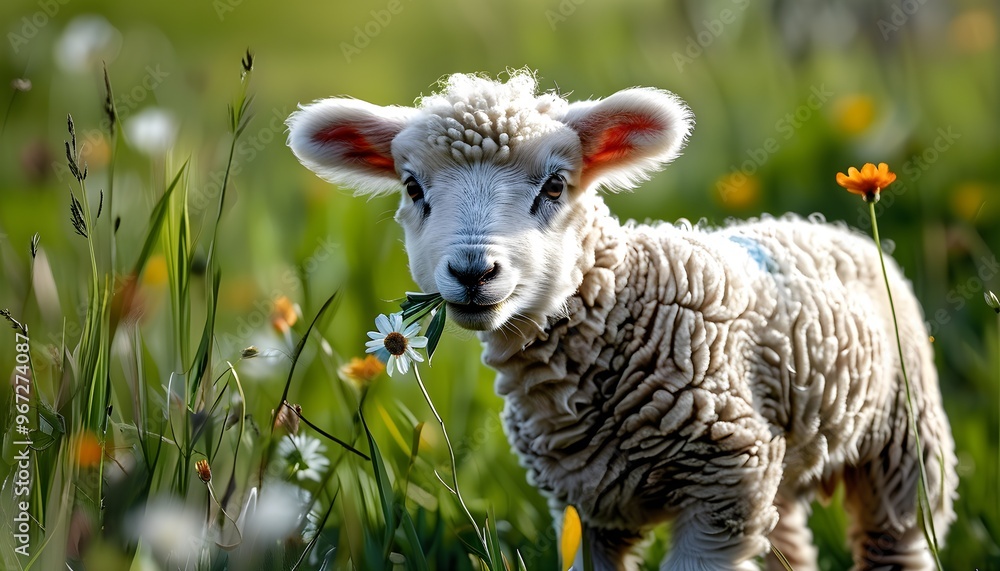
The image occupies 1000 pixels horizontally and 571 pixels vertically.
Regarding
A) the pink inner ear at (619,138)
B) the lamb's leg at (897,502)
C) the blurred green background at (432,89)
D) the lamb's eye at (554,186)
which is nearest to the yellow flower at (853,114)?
the blurred green background at (432,89)

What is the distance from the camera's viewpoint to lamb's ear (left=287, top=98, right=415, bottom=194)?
108 inches

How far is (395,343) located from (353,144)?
0.82m

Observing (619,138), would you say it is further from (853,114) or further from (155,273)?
(853,114)

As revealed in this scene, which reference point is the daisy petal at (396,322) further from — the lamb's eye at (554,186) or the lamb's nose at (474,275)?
the lamb's eye at (554,186)

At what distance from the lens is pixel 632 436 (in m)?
2.58

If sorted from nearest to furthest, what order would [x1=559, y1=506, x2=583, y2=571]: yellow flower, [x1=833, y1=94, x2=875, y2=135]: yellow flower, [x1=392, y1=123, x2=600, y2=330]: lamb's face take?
[x1=559, y1=506, x2=583, y2=571]: yellow flower
[x1=392, y1=123, x2=600, y2=330]: lamb's face
[x1=833, y1=94, x2=875, y2=135]: yellow flower

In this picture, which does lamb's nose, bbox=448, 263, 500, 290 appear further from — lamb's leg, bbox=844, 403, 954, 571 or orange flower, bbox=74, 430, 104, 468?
lamb's leg, bbox=844, 403, 954, 571

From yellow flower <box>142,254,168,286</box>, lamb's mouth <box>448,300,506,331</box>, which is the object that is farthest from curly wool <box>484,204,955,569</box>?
yellow flower <box>142,254,168,286</box>

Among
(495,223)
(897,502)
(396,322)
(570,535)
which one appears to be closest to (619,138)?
(495,223)

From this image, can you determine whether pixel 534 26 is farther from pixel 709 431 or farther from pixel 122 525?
pixel 122 525

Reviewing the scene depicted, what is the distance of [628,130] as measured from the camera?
270 centimetres

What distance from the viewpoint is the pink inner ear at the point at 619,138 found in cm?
265

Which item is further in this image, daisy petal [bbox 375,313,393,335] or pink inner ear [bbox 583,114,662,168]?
pink inner ear [bbox 583,114,662,168]

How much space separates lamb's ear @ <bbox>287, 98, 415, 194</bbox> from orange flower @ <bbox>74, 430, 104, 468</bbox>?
0.91 m
